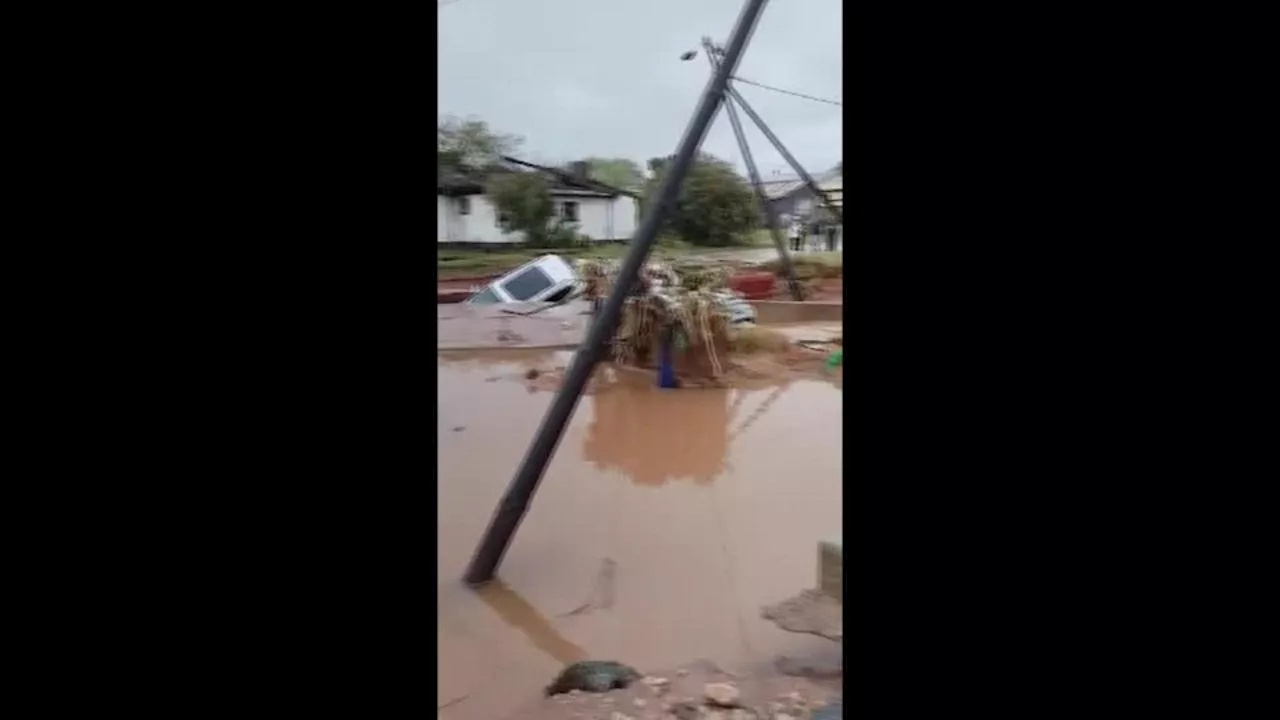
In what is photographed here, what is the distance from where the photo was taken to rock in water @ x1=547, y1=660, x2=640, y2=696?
6.72 feet

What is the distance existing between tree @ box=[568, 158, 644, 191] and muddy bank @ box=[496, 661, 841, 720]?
2.79 meters

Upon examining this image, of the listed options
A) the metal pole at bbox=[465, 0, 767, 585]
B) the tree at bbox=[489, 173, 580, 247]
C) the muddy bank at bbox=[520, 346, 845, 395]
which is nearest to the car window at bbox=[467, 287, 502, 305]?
the tree at bbox=[489, 173, 580, 247]

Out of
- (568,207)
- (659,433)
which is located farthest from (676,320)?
(568,207)

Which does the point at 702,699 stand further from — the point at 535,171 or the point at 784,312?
the point at 784,312

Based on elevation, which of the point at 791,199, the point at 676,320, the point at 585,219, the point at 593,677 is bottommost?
the point at 593,677

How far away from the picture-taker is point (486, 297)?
5570 mm

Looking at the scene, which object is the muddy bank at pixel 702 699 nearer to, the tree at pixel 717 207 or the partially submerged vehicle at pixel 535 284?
the tree at pixel 717 207

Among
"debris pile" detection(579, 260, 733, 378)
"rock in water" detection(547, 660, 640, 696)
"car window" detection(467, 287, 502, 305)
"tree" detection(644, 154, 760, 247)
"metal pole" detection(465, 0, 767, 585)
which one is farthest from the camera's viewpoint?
"car window" detection(467, 287, 502, 305)

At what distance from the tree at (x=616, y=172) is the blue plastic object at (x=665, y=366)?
2.44 feet

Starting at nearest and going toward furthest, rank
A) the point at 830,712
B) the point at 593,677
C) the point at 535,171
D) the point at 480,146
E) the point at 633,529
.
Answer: the point at 830,712 → the point at 593,677 → the point at 633,529 → the point at 480,146 → the point at 535,171

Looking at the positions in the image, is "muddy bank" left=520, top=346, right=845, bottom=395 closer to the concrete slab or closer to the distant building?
the concrete slab

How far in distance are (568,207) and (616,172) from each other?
1.56ft

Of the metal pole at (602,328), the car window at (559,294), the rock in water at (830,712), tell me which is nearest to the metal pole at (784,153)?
the metal pole at (602,328)
